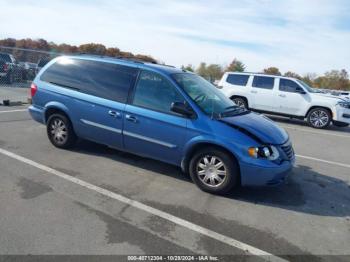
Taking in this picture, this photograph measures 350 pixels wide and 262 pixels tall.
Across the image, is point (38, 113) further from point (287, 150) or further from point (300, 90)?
point (300, 90)

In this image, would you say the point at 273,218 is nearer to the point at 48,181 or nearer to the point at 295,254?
the point at 295,254

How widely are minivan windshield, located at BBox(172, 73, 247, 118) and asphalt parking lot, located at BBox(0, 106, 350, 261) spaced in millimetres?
1186

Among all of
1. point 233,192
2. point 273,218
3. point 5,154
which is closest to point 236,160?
point 233,192

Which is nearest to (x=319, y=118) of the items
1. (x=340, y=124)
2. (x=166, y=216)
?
(x=340, y=124)

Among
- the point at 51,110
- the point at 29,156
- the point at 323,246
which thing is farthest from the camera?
the point at 51,110

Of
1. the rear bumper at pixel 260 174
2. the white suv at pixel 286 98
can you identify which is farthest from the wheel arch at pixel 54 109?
the white suv at pixel 286 98

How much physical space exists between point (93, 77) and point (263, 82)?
927 cm

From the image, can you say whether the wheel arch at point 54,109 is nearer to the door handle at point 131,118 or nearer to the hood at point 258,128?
the door handle at point 131,118

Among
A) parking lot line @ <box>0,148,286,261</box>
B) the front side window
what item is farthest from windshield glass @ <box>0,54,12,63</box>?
the front side window

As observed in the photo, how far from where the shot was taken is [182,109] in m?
4.94

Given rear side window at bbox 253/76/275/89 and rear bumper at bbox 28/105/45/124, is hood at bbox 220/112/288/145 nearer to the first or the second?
rear bumper at bbox 28/105/45/124

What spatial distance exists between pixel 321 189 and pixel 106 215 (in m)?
3.54

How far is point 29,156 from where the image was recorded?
5.94m

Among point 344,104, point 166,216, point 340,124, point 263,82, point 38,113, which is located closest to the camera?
point 166,216
